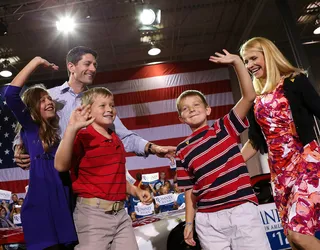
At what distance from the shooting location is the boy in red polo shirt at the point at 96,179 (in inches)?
64.4

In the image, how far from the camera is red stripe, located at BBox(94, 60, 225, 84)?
36.4 feet

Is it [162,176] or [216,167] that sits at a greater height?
[162,176]

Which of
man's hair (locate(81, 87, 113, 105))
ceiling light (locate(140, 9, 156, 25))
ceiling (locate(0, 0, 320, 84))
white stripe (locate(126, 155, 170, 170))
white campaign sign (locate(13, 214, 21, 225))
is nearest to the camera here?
man's hair (locate(81, 87, 113, 105))

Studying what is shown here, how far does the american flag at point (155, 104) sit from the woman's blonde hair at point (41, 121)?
8353mm

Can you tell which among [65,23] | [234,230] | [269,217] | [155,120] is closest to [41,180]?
[234,230]

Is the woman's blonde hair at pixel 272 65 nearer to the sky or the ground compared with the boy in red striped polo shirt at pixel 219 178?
nearer to the sky

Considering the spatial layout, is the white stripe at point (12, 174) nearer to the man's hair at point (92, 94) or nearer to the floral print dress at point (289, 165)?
the man's hair at point (92, 94)

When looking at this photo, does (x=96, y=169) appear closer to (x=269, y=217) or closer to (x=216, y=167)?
(x=216, y=167)

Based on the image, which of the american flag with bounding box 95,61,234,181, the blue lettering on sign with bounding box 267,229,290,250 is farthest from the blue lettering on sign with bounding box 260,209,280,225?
the american flag with bounding box 95,61,234,181

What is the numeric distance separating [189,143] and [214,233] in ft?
1.88

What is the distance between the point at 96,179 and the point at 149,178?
26.3ft

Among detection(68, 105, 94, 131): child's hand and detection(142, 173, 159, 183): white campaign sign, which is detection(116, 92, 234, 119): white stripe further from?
detection(68, 105, 94, 131): child's hand

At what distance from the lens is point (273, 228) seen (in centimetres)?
297

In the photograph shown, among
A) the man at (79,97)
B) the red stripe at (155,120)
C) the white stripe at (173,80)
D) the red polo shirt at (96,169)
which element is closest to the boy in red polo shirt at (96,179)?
the red polo shirt at (96,169)
